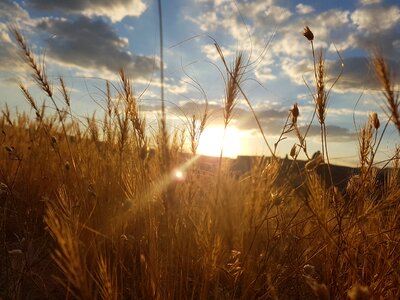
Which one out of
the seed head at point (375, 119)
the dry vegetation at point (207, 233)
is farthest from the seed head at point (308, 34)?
the seed head at point (375, 119)

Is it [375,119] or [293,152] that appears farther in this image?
[293,152]

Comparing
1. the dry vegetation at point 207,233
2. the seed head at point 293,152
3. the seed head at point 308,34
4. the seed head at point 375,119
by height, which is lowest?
the dry vegetation at point 207,233

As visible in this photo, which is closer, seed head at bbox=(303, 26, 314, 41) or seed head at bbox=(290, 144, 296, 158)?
seed head at bbox=(303, 26, 314, 41)

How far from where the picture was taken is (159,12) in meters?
1.42

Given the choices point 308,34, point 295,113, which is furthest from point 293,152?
point 308,34

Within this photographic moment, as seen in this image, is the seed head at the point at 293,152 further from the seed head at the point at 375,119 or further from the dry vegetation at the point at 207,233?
the seed head at the point at 375,119

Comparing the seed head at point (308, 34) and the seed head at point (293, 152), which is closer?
the seed head at point (308, 34)

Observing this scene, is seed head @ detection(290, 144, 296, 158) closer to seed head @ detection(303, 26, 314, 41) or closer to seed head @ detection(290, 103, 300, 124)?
seed head @ detection(290, 103, 300, 124)

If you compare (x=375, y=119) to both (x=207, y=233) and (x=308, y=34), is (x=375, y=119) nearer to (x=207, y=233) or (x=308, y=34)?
(x=308, y=34)

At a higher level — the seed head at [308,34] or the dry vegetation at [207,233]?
the seed head at [308,34]

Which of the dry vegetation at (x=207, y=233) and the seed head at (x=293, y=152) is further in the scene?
the seed head at (x=293, y=152)

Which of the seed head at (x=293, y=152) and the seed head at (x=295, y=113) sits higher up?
the seed head at (x=295, y=113)

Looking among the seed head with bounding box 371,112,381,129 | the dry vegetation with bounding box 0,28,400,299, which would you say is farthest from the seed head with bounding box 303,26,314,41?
the seed head with bounding box 371,112,381,129

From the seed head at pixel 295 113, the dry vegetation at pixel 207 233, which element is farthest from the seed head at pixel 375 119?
the seed head at pixel 295 113
